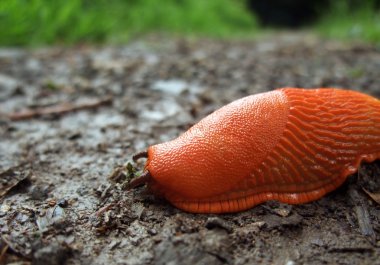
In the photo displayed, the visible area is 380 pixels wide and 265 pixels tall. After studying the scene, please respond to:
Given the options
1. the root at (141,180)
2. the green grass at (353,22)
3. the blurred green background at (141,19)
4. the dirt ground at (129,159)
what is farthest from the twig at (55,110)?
the green grass at (353,22)

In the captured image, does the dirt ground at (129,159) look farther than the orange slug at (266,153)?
No

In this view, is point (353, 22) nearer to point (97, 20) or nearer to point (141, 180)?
point (97, 20)

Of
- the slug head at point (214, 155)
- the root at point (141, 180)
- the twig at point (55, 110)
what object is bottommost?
the twig at point (55, 110)

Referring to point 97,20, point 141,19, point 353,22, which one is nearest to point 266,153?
point 97,20

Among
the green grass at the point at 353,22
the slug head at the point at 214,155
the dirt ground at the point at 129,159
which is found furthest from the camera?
the green grass at the point at 353,22

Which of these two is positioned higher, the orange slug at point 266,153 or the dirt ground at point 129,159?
the orange slug at point 266,153

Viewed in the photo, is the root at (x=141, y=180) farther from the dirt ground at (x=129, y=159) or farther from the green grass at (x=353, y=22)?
the green grass at (x=353, y=22)
